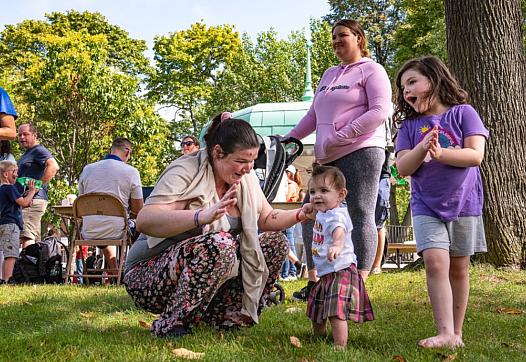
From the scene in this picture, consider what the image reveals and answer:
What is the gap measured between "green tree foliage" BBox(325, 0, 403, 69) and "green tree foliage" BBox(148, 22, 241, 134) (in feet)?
21.6

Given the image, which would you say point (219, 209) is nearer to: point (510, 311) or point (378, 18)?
point (510, 311)

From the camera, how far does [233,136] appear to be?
3.90 meters

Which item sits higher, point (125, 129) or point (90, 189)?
point (125, 129)

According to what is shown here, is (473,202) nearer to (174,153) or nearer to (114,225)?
(114,225)

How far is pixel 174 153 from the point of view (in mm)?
30906

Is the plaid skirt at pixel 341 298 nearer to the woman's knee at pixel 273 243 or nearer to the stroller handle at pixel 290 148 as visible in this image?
the woman's knee at pixel 273 243

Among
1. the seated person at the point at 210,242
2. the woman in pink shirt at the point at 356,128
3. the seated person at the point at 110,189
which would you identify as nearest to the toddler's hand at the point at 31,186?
the seated person at the point at 110,189

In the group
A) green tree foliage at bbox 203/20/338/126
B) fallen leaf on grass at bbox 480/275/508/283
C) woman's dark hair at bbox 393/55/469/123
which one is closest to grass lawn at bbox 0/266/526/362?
fallen leaf on grass at bbox 480/275/508/283

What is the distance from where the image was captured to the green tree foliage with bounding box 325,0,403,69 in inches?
1169

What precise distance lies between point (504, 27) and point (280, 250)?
15.0 feet

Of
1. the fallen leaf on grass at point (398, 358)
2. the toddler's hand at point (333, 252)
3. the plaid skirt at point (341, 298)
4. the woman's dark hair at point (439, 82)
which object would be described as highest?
the woman's dark hair at point (439, 82)

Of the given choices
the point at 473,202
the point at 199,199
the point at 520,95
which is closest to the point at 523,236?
the point at 520,95

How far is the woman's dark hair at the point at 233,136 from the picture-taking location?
153 inches

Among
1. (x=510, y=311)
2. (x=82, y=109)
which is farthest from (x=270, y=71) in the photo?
(x=510, y=311)
